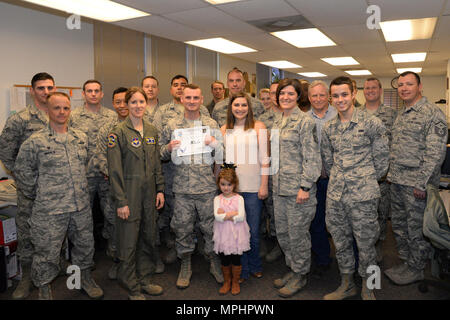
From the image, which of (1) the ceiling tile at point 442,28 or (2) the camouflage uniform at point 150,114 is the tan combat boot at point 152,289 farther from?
(1) the ceiling tile at point 442,28

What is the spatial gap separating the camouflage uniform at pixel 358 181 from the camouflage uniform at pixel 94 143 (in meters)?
1.99

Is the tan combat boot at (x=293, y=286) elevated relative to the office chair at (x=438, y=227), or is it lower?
lower

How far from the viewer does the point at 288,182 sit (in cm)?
261

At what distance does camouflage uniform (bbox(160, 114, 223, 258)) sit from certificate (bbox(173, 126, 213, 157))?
0.04 m

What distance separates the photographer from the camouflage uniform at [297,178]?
254 cm

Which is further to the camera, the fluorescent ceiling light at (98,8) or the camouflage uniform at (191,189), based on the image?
the fluorescent ceiling light at (98,8)

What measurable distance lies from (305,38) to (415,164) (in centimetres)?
293

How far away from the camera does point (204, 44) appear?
5.27 metres

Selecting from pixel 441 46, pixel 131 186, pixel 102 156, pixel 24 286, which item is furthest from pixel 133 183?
pixel 441 46

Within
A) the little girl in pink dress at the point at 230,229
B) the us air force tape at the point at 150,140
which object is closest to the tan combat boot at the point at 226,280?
the little girl in pink dress at the point at 230,229

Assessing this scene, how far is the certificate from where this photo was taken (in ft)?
9.21

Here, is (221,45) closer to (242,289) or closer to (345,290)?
(242,289)

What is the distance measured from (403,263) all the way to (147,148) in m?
2.46

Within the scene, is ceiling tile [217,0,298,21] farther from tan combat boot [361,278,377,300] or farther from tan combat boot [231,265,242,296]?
tan combat boot [361,278,377,300]
